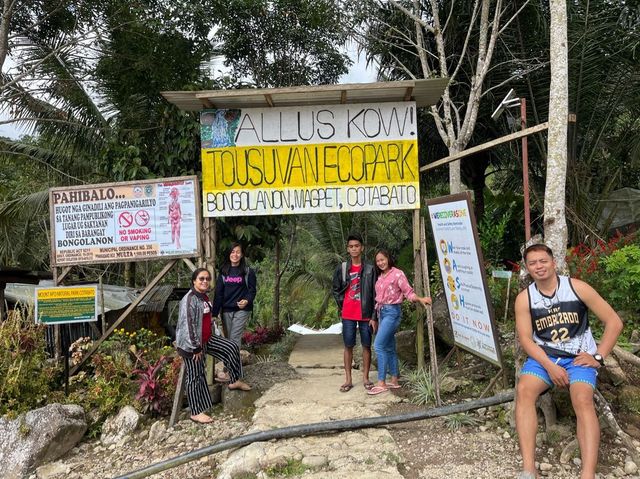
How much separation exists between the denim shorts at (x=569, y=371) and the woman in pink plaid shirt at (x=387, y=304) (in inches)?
58.8

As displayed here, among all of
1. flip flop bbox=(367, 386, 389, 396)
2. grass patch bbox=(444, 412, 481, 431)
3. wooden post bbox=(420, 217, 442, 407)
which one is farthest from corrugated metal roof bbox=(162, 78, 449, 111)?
grass patch bbox=(444, 412, 481, 431)

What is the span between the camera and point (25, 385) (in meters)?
5.08

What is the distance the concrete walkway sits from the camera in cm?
370

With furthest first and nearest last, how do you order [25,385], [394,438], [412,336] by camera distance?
[412,336] < [25,385] < [394,438]

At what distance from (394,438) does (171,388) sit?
245cm

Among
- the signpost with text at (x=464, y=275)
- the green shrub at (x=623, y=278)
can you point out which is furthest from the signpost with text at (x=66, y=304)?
the green shrub at (x=623, y=278)

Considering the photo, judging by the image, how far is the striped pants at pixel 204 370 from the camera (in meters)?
4.79

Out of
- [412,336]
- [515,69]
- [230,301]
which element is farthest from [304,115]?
[515,69]

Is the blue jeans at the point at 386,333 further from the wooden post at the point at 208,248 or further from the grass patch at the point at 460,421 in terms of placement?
the wooden post at the point at 208,248

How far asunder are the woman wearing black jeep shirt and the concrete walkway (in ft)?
2.87

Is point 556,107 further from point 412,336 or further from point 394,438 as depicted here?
point 394,438

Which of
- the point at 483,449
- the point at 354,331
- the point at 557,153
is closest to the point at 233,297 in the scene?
the point at 354,331

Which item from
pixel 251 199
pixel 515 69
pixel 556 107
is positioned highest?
pixel 515 69

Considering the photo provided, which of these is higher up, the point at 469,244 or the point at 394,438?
the point at 469,244
